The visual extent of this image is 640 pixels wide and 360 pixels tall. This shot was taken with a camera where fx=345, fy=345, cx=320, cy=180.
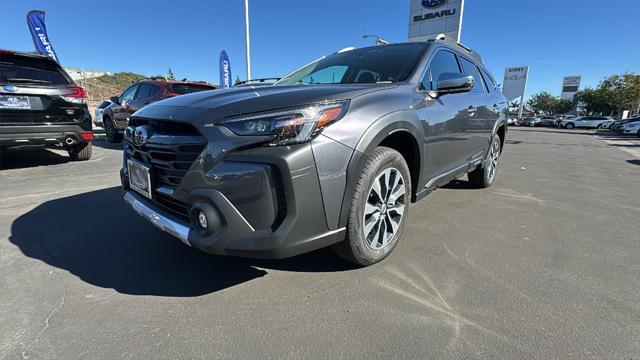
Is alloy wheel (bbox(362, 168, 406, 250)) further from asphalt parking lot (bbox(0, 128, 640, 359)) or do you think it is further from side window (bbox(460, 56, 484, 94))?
side window (bbox(460, 56, 484, 94))

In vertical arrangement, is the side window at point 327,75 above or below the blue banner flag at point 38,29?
below

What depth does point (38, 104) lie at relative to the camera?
495 centimetres

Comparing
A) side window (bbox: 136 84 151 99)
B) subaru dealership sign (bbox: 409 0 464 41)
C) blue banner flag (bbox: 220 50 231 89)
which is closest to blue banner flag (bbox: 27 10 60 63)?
blue banner flag (bbox: 220 50 231 89)

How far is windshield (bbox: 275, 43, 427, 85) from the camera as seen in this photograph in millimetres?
2840

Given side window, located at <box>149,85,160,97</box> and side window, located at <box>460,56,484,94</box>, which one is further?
side window, located at <box>149,85,160,97</box>

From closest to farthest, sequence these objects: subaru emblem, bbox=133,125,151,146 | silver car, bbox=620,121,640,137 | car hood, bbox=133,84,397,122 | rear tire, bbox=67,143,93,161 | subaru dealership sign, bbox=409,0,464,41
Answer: car hood, bbox=133,84,397,122 < subaru emblem, bbox=133,125,151,146 < rear tire, bbox=67,143,93,161 < subaru dealership sign, bbox=409,0,464,41 < silver car, bbox=620,121,640,137

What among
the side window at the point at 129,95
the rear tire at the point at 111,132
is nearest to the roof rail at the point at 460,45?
the side window at the point at 129,95

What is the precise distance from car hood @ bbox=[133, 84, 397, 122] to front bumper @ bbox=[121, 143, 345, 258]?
232mm

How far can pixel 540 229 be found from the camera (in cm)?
329

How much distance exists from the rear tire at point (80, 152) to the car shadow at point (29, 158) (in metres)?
0.20

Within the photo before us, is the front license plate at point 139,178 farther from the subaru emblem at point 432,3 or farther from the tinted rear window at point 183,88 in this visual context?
the subaru emblem at point 432,3

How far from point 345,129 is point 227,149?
0.66 m

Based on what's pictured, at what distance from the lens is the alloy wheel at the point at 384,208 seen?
228 centimetres

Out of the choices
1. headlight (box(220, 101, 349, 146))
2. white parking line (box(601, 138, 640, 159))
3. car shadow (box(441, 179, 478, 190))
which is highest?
headlight (box(220, 101, 349, 146))
